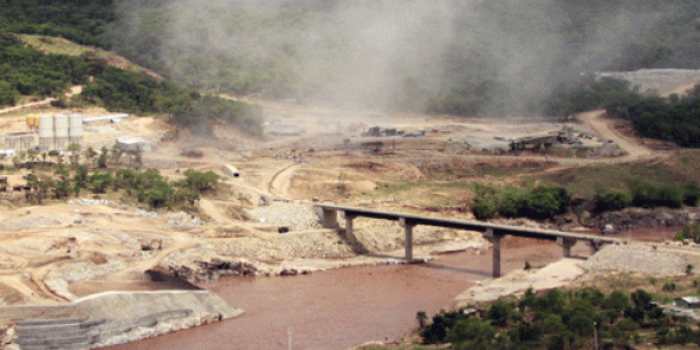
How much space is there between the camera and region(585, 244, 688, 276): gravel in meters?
64.2

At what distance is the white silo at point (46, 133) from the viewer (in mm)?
95312

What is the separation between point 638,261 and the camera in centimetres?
6562

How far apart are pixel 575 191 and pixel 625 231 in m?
7.15

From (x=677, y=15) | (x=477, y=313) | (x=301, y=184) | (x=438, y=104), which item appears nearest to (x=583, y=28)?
(x=677, y=15)

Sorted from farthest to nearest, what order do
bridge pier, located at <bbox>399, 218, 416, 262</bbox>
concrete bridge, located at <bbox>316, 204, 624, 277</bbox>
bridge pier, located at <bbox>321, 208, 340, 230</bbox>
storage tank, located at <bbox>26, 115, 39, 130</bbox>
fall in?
1. storage tank, located at <bbox>26, 115, 39, 130</bbox>
2. bridge pier, located at <bbox>321, 208, 340, 230</bbox>
3. bridge pier, located at <bbox>399, 218, 416, 262</bbox>
4. concrete bridge, located at <bbox>316, 204, 624, 277</bbox>

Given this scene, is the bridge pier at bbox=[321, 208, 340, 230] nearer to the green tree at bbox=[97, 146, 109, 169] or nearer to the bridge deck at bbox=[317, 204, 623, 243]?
the bridge deck at bbox=[317, 204, 623, 243]

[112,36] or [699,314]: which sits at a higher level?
[112,36]

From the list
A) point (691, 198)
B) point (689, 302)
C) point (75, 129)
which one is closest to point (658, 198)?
point (691, 198)

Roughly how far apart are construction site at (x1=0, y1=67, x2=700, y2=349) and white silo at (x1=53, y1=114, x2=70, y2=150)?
0.36 feet

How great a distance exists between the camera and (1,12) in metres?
141

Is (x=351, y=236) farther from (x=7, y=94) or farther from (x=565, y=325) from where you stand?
(x=7, y=94)

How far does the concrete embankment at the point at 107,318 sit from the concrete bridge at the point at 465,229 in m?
17.9

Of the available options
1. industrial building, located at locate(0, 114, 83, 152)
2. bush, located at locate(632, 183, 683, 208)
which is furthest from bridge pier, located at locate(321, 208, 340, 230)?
bush, located at locate(632, 183, 683, 208)

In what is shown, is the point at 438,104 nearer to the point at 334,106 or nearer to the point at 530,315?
the point at 334,106
